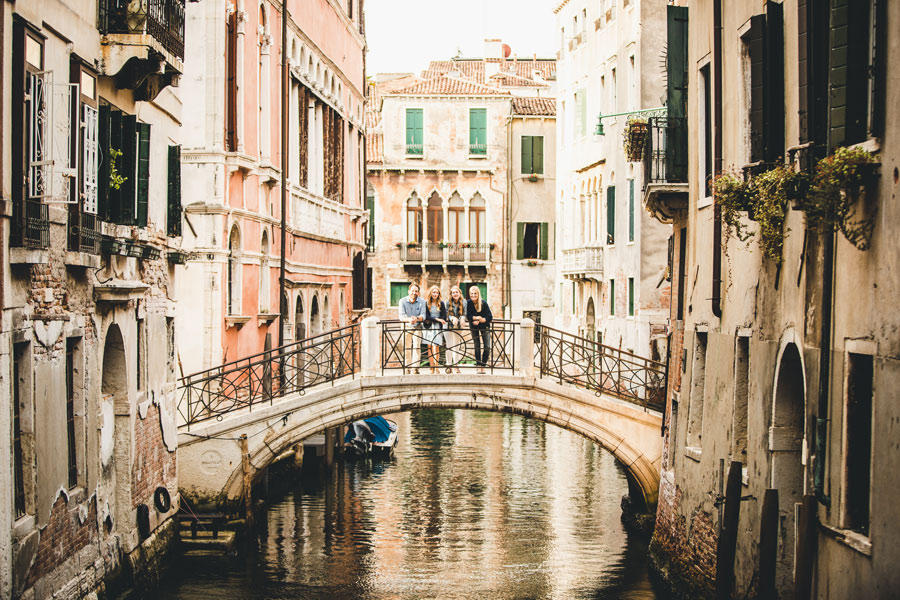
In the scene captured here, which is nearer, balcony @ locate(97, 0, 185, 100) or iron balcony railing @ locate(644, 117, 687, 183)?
balcony @ locate(97, 0, 185, 100)

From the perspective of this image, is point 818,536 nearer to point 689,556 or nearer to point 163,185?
point 689,556

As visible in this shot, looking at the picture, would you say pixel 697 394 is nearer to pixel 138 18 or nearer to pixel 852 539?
pixel 852 539

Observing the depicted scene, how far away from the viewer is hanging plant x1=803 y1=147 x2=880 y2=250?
8.00m

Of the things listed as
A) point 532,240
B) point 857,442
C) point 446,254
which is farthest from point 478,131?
point 857,442

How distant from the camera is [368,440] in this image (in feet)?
83.7

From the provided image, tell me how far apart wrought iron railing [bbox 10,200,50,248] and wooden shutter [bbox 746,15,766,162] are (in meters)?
5.52

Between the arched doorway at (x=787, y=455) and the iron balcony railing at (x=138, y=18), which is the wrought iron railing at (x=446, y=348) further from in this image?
the arched doorway at (x=787, y=455)

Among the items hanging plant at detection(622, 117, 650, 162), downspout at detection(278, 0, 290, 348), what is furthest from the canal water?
hanging plant at detection(622, 117, 650, 162)

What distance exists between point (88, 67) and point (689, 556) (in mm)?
7260

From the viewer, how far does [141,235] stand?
45.0ft

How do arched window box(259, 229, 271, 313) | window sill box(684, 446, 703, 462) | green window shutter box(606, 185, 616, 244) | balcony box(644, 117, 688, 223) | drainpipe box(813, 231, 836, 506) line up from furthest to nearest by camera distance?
green window shutter box(606, 185, 616, 244) → arched window box(259, 229, 271, 313) → balcony box(644, 117, 688, 223) → window sill box(684, 446, 703, 462) → drainpipe box(813, 231, 836, 506)

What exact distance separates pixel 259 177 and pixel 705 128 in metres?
8.80

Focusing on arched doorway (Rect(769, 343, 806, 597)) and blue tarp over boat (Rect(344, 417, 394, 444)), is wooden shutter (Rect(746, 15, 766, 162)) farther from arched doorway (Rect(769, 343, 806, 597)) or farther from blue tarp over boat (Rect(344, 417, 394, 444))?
blue tarp over boat (Rect(344, 417, 394, 444))

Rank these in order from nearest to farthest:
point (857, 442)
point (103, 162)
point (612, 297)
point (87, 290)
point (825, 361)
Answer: point (857, 442), point (825, 361), point (87, 290), point (103, 162), point (612, 297)
